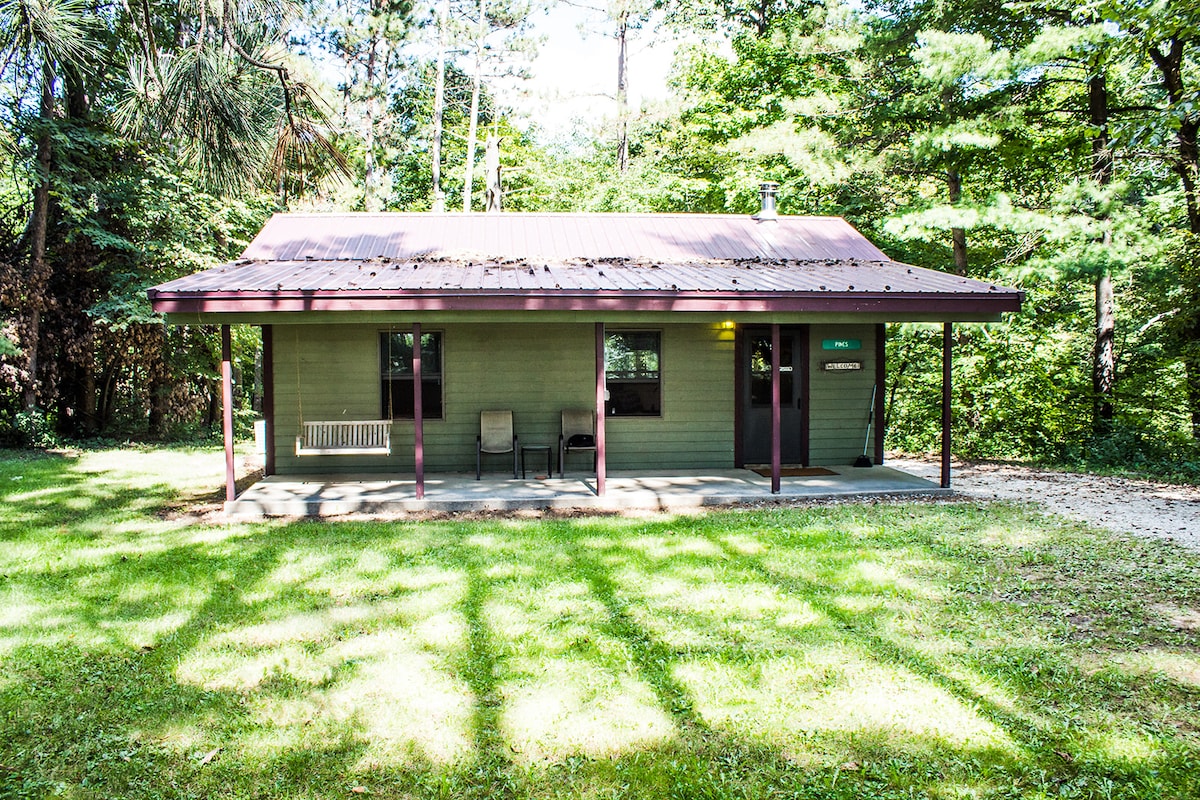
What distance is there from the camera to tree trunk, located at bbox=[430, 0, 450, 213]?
73.8 feet

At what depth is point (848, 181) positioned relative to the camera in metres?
14.4

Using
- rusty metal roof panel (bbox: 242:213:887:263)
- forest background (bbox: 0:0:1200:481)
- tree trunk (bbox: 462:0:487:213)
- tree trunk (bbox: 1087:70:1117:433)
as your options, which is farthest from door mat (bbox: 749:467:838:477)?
tree trunk (bbox: 462:0:487:213)

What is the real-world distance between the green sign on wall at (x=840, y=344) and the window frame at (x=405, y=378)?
485 centimetres

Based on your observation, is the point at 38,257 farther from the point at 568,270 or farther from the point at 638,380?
the point at 638,380

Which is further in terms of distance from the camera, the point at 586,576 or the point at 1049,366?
the point at 1049,366

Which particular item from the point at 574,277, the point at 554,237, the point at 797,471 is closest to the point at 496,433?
the point at 574,277

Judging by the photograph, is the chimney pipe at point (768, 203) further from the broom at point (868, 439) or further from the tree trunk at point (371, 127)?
the tree trunk at point (371, 127)

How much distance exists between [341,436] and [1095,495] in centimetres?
855

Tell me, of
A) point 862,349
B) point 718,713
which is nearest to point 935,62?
point 862,349

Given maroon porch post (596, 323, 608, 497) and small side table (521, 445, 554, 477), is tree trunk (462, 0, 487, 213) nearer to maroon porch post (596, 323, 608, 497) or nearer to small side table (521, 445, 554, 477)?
small side table (521, 445, 554, 477)

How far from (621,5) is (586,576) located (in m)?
23.1

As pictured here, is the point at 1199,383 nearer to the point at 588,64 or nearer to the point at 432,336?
the point at 432,336

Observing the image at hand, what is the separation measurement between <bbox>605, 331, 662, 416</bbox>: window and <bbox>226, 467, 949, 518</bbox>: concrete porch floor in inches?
34.8

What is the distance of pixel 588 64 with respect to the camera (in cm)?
2578
